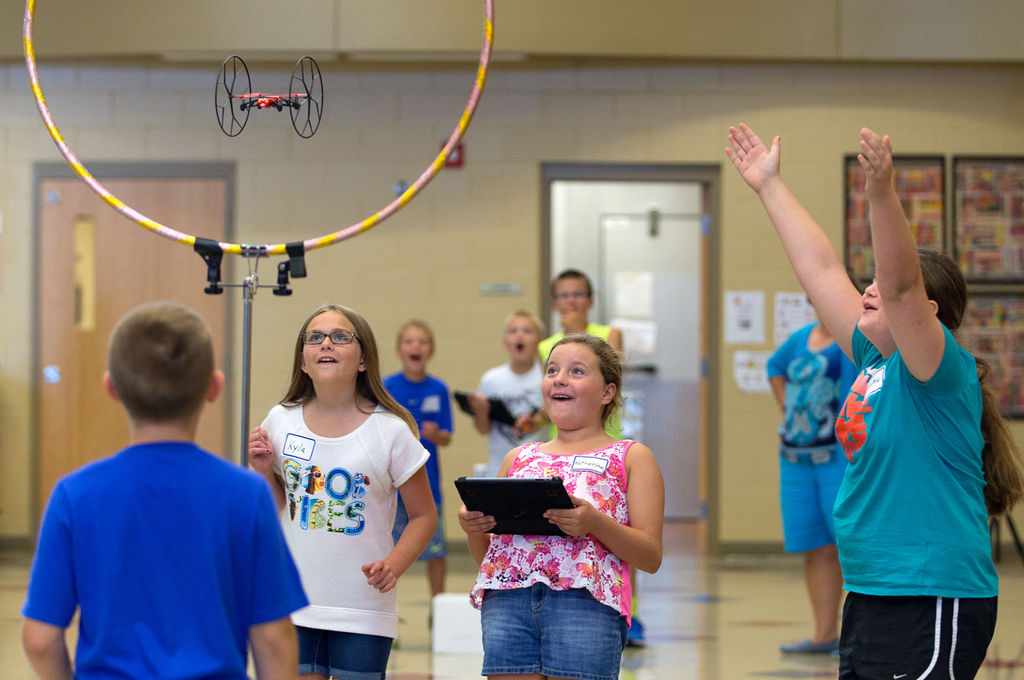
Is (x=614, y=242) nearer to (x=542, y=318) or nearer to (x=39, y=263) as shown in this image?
(x=542, y=318)

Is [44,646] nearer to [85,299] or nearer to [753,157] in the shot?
[753,157]

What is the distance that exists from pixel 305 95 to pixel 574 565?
1.04 meters

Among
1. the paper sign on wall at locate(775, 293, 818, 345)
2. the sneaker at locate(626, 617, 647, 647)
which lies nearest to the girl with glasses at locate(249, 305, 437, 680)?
the sneaker at locate(626, 617, 647, 647)

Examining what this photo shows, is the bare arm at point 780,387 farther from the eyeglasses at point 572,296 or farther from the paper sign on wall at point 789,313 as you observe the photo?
the paper sign on wall at point 789,313

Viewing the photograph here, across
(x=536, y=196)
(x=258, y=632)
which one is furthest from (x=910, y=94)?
(x=258, y=632)

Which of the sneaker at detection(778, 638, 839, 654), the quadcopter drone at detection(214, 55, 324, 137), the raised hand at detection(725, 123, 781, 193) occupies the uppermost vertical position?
the quadcopter drone at detection(214, 55, 324, 137)

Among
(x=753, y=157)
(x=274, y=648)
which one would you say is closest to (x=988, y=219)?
(x=753, y=157)

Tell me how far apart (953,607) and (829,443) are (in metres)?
2.41

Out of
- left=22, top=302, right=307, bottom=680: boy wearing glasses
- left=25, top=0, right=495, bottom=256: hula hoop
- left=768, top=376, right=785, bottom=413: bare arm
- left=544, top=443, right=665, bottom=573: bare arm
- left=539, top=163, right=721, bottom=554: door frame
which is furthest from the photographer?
left=539, top=163, right=721, bottom=554: door frame

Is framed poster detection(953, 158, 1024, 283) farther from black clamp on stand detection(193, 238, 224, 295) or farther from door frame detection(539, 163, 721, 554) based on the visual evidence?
black clamp on stand detection(193, 238, 224, 295)

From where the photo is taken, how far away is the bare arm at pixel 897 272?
173 centimetres

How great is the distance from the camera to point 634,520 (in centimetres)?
226

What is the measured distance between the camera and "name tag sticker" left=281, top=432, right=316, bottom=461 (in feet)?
7.84

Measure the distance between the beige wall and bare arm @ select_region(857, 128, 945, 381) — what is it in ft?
16.3
